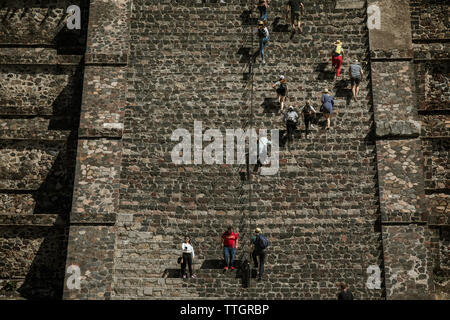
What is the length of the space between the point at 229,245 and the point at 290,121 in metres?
4.33

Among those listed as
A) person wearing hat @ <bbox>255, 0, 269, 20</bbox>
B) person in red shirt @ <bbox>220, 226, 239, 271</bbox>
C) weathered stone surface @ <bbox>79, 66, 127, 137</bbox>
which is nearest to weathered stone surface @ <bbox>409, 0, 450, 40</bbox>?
person wearing hat @ <bbox>255, 0, 269, 20</bbox>

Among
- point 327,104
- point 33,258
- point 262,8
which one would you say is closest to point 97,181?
point 33,258

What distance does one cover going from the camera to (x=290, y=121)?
19.7 meters

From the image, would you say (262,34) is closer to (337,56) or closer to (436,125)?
(337,56)

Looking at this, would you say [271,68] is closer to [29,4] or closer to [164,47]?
[164,47]

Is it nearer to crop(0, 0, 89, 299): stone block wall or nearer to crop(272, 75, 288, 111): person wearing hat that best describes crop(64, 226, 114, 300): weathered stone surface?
crop(0, 0, 89, 299): stone block wall

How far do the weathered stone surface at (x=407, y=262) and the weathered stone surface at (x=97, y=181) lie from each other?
7964 millimetres

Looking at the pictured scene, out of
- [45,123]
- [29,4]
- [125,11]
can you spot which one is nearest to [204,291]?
[45,123]

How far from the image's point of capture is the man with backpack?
17625 mm

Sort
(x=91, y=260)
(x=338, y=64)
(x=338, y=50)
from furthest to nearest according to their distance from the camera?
(x=338, y=64) < (x=338, y=50) < (x=91, y=260)

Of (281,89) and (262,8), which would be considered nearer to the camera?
(281,89)

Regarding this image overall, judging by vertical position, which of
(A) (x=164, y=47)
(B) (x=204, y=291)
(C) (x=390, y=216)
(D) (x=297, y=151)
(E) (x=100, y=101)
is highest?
(A) (x=164, y=47)

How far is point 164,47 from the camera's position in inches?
841

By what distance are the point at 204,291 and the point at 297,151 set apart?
5.05 m
